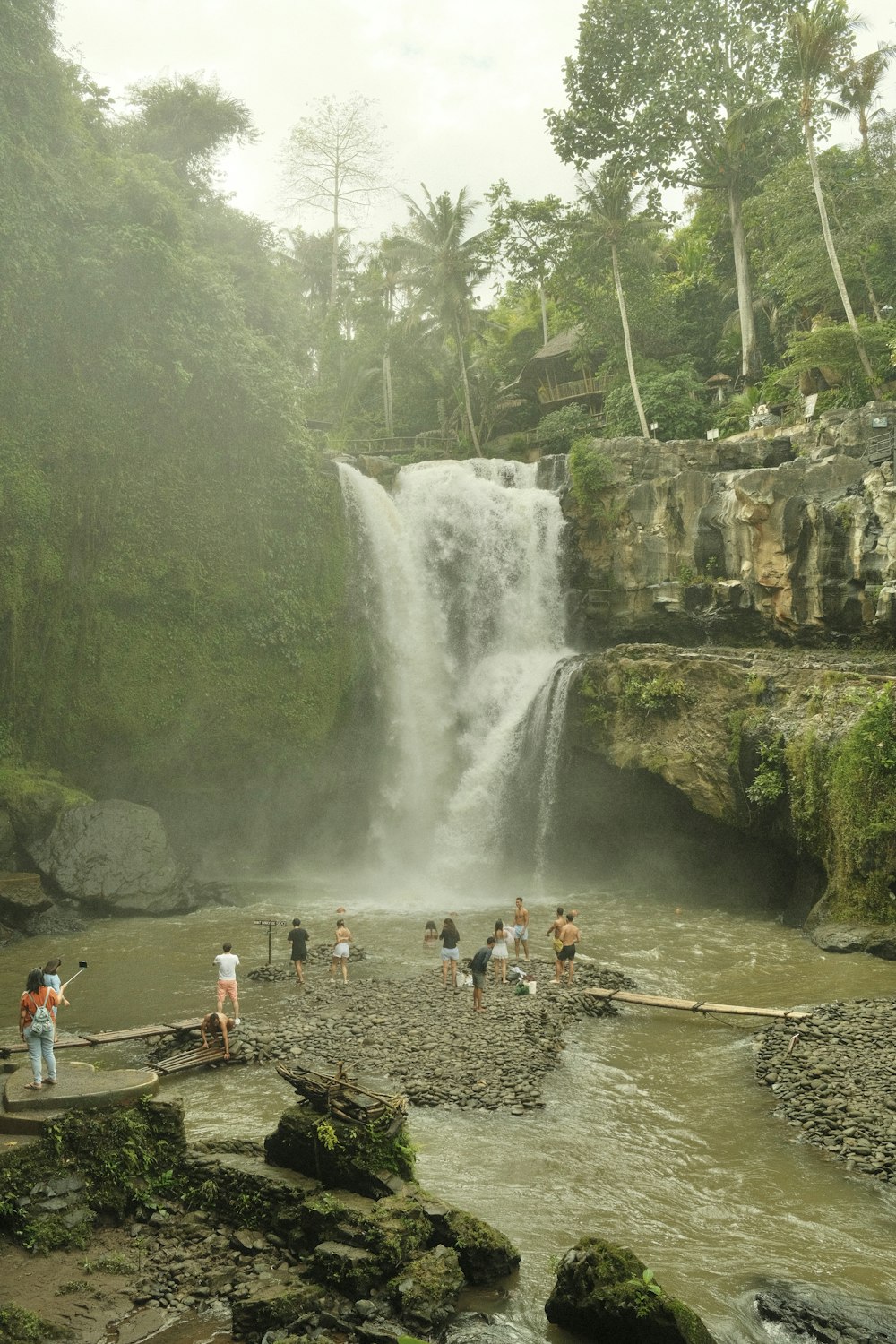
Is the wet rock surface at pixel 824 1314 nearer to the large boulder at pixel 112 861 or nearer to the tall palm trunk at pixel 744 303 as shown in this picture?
the large boulder at pixel 112 861

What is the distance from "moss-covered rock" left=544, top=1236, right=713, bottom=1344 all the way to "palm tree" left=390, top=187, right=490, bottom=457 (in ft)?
129

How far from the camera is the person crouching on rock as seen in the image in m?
13.1

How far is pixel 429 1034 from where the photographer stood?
45.7 ft

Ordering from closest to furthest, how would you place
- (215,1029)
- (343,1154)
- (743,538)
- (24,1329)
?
1. (24,1329)
2. (343,1154)
3. (215,1029)
4. (743,538)

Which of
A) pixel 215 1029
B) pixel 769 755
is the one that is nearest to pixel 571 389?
pixel 769 755

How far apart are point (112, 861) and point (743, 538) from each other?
18.8 metres

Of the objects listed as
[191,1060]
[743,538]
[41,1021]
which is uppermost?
[743,538]

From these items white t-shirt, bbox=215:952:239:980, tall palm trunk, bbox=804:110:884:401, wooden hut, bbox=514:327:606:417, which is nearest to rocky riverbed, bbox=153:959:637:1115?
white t-shirt, bbox=215:952:239:980

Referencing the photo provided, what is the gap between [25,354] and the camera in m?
Result: 23.9

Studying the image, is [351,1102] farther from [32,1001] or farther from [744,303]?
[744,303]

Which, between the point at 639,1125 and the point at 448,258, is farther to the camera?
the point at 448,258

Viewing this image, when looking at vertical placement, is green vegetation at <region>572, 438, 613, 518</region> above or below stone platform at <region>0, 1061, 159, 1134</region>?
above

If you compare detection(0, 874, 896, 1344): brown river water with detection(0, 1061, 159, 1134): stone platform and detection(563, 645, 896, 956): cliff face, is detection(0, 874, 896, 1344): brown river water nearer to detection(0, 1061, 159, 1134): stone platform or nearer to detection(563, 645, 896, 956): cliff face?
detection(0, 1061, 159, 1134): stone platform

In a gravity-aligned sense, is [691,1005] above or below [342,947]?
below
